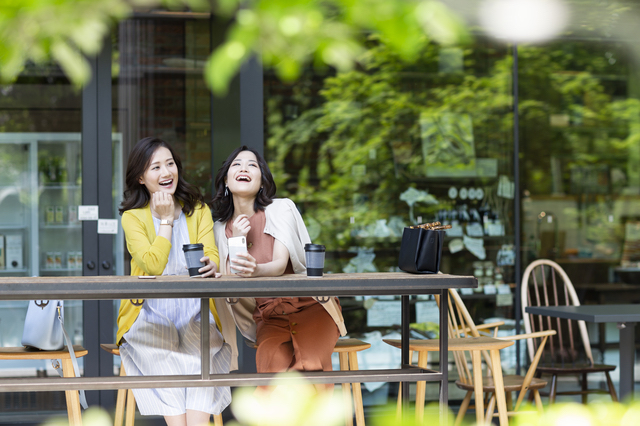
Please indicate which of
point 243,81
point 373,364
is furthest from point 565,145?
point 243,81

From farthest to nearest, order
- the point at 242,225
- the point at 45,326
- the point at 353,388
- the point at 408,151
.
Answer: the point at 408,151, the point at 353,388, the point at 45,326, the point at 242,225

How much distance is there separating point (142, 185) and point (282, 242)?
67 cm

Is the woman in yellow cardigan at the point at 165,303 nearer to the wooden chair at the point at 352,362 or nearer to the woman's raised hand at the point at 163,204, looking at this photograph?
the woman's raised hand at the point at 163,204

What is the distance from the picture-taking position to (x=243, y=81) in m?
3.53

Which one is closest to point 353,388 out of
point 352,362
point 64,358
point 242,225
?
point 352,362

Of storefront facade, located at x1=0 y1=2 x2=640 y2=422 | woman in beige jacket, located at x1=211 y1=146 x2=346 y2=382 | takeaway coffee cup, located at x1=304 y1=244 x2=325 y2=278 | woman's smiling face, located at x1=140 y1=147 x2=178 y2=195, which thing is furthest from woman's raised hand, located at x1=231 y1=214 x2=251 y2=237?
storefront facade, located at x1=0 y1=2 x2=640 y2=422

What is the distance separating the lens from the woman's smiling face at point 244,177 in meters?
2.47

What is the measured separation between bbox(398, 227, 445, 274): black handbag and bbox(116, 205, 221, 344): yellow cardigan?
A: 0.75m

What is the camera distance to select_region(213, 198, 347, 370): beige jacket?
244 centimetres

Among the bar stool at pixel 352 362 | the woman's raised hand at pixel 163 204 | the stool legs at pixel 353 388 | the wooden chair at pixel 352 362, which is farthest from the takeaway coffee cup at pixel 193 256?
the stool legs at pixel 353 388

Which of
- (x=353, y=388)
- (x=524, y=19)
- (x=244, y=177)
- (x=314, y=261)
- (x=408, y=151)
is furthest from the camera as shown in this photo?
(x=408, y=151)

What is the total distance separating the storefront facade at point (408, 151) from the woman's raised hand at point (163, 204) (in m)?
1.59

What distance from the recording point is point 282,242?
2.41 m

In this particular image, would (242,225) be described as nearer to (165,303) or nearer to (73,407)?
(165,303)
